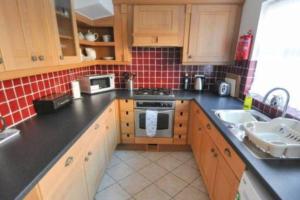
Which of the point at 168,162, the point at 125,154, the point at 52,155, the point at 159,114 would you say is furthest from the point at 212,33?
the point at 52,155

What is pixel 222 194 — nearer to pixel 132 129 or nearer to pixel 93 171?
pixel 93 171

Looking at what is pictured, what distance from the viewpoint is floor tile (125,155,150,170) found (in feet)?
7.13

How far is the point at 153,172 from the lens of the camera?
2.06 metres

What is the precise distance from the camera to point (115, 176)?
78.8 inches

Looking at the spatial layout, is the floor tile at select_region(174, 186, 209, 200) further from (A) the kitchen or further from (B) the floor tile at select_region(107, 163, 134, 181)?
(B) the floor tile at select_region(107, 163, 134, 181)

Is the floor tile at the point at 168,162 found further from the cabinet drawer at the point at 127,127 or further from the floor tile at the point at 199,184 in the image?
the cabinet drawer at the point at 127,127

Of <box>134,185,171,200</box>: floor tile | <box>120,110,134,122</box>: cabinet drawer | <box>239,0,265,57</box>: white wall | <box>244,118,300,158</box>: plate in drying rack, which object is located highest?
<box>239,0,265,57</box>: white wall

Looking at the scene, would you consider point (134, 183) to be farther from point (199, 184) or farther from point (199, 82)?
point (199, 82)

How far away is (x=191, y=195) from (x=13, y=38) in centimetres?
197

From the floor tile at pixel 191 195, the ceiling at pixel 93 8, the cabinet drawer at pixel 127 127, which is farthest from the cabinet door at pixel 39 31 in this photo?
the floor tile at pixel 191 195

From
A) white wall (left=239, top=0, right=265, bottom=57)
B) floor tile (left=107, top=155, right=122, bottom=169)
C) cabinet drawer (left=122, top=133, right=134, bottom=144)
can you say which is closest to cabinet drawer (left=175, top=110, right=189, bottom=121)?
cabinet drawer (left=122, top=133, right=134, bottom=144)

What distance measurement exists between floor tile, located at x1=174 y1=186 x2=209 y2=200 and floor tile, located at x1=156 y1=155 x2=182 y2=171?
37cm

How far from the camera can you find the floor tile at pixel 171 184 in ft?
5.91

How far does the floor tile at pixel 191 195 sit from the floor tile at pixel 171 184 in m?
0.05
